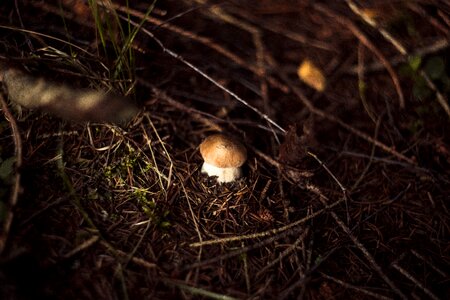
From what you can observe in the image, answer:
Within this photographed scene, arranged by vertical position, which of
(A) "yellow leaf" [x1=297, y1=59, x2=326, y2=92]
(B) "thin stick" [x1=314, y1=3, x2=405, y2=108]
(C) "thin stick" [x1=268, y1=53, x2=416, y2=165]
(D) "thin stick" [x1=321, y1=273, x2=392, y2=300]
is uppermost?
(B) "thin stick" [x1=314, y1=3, x2=405, y2=108]

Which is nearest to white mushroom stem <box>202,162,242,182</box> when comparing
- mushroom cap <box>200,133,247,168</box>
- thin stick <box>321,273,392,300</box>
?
mushroom cap <box>200,133,247,168</box>

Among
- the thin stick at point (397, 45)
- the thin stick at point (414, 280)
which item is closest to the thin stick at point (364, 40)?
the thin stick at point (397, 45)

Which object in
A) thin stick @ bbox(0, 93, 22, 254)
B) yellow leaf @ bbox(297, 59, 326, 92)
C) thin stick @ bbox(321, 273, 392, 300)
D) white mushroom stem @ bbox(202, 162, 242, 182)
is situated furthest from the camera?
yellow leaf @ bbox(297, 59, 326, 92)

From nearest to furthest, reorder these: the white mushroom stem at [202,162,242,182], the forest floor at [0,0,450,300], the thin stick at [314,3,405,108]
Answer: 1. the forest floor at [0,0,450,300]
2. the white mushroom stem at [202,162,242,182]
3. the thin stick at [314,3,405,108]

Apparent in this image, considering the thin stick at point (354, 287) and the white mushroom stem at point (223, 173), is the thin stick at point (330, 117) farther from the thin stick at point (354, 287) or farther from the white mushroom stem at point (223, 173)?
the thin stick at point (354, 287)

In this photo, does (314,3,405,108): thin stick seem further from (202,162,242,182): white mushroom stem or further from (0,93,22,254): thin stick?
(0,93,22,254): thin stick

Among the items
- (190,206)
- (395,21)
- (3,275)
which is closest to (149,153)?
(190,206)

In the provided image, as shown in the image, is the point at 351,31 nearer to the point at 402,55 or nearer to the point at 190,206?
the point at 402,55
